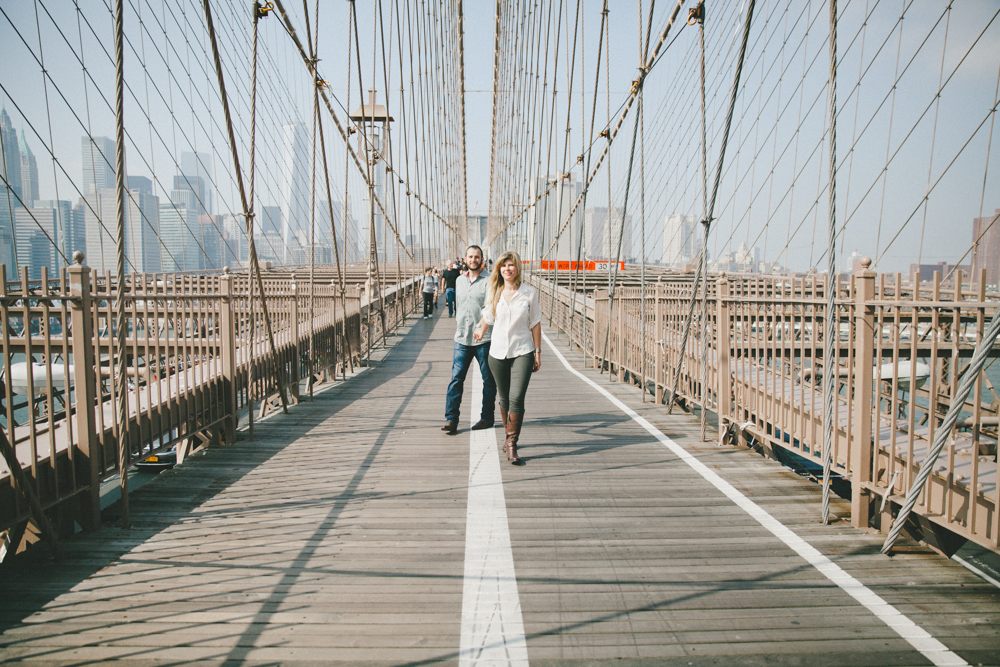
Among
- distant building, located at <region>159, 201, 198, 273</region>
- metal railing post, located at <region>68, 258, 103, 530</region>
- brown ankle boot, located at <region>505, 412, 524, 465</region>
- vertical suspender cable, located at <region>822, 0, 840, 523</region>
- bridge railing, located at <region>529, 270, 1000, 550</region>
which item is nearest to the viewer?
bridge railing, located at <region>529, 270, 1000, 550</region>

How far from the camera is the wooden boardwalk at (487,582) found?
6.62ft

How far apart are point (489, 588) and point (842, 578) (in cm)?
134

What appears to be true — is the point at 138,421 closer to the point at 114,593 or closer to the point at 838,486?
the point at 114,593

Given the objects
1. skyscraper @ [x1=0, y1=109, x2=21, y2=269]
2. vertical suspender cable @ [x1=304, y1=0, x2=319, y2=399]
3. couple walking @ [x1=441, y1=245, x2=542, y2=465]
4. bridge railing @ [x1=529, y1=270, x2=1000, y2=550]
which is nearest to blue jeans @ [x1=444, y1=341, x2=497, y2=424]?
couple walking @ [x1=441, y1=245, x2=542, y2=465]

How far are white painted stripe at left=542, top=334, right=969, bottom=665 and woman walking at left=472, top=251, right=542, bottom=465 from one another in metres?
1.12

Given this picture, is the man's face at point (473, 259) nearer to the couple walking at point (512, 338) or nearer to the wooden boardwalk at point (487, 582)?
the couple walking at point (512, 338)

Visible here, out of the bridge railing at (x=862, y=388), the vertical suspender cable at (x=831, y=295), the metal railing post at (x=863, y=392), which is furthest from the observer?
the vertical suspender cable at (x=831, y=295)

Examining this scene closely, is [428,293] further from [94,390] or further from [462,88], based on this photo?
[462,88]

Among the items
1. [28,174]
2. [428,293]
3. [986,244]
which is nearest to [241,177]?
[986,244]

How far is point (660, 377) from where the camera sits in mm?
6246

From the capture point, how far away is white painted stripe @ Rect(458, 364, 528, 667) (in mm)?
1992

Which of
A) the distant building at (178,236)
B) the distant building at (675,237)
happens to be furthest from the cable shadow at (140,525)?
the distant building at (675,237)

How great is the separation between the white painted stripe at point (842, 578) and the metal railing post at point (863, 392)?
376 mm

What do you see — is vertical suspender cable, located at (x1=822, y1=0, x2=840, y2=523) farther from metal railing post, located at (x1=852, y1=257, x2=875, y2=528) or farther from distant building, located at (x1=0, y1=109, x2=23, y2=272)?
distant building, located at (x1=0, y1=109, x2=23, y2=272)
